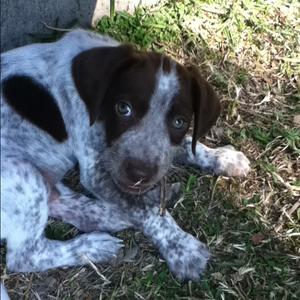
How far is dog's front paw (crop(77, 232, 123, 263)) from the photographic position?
187 inches

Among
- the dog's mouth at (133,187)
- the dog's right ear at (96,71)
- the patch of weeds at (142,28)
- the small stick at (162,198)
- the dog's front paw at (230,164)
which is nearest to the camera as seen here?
the dog's right ear at (96,71)

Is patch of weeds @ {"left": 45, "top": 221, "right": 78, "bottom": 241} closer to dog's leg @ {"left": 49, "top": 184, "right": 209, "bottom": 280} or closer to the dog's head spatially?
dog's leg @ {"left": 49, "top": 184, "right": 209, "bottom": 280}

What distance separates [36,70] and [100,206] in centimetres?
104

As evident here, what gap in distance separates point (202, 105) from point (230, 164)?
0.87 m

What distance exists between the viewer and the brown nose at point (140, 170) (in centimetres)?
429

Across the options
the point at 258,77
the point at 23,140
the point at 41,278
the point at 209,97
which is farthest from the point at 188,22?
the point at 41,278

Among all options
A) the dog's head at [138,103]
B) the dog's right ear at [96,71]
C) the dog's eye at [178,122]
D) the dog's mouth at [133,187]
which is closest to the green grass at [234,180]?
the dog's mouth at [133,187]

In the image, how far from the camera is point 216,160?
521 centimetres

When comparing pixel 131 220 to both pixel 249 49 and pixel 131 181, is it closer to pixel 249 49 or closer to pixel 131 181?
pixel 131 181

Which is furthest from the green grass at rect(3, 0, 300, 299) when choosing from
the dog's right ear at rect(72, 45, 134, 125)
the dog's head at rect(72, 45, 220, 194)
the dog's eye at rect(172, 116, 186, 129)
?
the dog's right ear at rect(72, 45, 134, 125)

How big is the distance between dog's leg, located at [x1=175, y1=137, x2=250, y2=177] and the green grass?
0.24 ft

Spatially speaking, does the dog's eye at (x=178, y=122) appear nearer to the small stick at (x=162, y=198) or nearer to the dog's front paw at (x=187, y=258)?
the small stick at (x=162, y=198)

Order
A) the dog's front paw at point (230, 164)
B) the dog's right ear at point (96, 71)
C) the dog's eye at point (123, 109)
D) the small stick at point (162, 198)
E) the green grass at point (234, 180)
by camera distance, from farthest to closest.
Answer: the dog's front paw at point (230, 164) < the small stick at point (162, 198) < the green grass at point (234, 180) < the dog's eye at point (123, 109) < the dog's right ear at point (96, 71)

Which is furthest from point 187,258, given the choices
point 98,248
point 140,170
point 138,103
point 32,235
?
point 138,103
